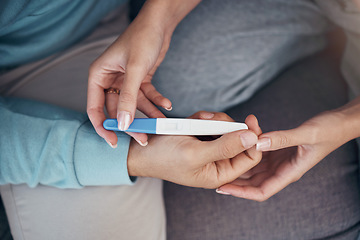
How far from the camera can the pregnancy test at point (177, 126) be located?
55cm

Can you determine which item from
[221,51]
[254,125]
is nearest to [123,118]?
[254,125]

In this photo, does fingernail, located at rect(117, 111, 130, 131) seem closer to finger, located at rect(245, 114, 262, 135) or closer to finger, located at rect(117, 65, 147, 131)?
finger, located at rect(117, 65, 147, 131)

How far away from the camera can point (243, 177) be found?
0.70 meters

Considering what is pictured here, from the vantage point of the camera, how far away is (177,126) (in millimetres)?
556

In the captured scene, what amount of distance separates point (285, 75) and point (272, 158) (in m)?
0.29

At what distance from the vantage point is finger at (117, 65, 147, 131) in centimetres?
53

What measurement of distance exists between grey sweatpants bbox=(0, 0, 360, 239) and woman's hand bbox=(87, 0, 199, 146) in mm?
104

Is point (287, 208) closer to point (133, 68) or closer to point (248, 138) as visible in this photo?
point (248, 138)

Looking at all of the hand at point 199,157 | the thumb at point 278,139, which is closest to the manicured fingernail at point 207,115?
the hand at point 199,157

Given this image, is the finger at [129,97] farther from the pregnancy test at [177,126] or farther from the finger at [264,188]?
the finger at [264,188]

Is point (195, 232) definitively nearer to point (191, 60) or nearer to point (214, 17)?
point (191, 60)

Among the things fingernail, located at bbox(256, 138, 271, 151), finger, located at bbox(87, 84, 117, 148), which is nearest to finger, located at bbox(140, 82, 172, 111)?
finger, located at bbox(87, 84, 117, 148)

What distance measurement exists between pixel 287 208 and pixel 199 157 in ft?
1.05

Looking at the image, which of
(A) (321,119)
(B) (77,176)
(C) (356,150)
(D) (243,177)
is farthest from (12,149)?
(C) (356,150)
